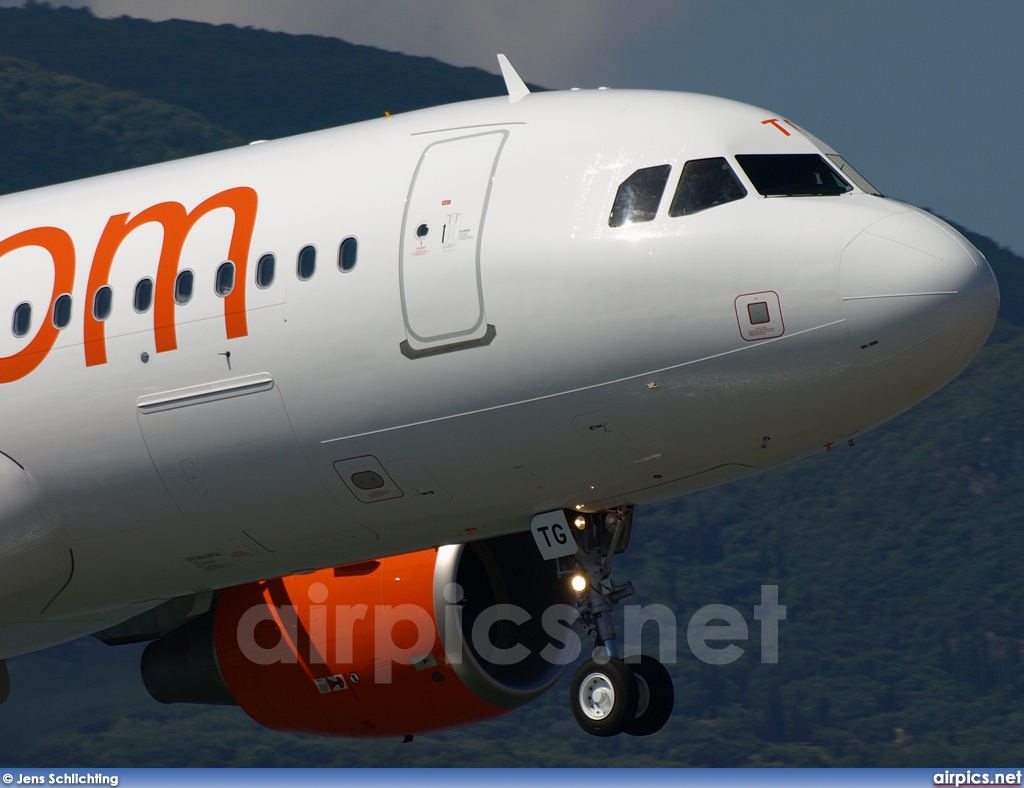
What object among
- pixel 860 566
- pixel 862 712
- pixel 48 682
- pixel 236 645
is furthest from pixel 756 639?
pixel 236 645

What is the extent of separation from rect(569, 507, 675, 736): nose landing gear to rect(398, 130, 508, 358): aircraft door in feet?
7.26

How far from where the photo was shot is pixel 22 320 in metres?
16.5

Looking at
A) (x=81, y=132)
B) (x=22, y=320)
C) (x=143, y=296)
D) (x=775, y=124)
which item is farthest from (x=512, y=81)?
(x=81, y=132)

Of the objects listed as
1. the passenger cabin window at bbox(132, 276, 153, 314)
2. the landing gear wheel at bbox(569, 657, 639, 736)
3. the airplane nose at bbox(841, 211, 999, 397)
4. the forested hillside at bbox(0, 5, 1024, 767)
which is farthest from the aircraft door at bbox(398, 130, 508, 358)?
the forested hillside at bbox(0, 5, 1024, 767)

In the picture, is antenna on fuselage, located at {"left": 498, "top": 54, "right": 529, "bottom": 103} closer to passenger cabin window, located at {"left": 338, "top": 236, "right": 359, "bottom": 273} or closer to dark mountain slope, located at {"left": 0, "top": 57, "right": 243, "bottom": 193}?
passenger cabin window, located at {"left": 338, "top": 236, "right": 359, "bottom": 273}

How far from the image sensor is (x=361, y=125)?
16.3 metres

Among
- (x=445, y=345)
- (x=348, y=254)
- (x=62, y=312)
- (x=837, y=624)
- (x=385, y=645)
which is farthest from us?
(x=837, y=624)

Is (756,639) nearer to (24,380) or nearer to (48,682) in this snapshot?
(48,682)

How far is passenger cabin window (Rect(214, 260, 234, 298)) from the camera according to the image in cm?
1542

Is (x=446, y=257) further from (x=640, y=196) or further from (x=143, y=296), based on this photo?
(x=143, y=296)

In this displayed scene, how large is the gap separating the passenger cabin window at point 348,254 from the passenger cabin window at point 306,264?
0.87 ft

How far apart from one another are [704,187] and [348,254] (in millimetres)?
3107

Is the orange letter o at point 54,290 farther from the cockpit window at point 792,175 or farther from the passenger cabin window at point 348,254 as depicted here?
the cockpit window at point 792,175

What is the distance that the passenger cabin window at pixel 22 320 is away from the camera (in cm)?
1641
